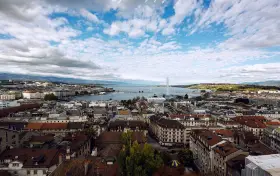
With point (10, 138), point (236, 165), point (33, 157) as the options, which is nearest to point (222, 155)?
point (236, 165)

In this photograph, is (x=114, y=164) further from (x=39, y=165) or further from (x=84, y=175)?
(x=39, y=165)

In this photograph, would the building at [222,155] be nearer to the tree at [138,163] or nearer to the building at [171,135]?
the tree at [138,163]

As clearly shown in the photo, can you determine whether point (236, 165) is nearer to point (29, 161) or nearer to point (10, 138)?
point (29, 161)

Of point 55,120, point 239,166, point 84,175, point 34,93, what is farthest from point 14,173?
point 34,93

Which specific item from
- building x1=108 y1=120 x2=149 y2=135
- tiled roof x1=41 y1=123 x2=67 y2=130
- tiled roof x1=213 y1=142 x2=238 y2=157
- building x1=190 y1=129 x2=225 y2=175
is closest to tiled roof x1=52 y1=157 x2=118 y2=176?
building x1=190 y1=129 x2=225 y2=175

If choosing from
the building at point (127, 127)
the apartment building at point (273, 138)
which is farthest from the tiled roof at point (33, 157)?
the apartment building at point (273, 138)
